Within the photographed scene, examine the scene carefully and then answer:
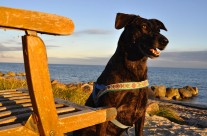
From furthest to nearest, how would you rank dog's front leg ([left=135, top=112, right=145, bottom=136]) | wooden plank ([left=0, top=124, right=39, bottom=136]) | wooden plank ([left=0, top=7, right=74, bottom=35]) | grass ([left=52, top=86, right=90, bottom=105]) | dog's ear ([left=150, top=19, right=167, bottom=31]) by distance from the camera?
grass ([left=52, top=86, right=90, bottom=105]) → dog's ear ([left=150, top=19, right=167, bottom=31]) → dog's front leg ([left=135, top=112, right=145, bottom=136]) → wooden plank ([left=0, top=124, right=39, bottom=136]) → wooden plank ([left=0, top=7, right=74, bottom=35])

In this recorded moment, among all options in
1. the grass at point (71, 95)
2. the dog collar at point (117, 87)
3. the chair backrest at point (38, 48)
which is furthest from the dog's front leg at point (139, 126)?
the grass at point (71, 95)

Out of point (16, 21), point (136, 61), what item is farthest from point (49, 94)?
point (136, 61)

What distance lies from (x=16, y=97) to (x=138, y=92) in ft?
5.13

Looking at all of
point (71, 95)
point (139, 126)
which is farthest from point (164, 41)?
point (71, 95)

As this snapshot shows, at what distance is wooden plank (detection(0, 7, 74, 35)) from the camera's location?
2118 mm

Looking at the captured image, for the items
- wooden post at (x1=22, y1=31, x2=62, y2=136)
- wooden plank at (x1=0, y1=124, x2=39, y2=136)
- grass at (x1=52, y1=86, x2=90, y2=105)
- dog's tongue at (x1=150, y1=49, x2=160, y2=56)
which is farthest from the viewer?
grass at (x1=52, y1=86, x2=90, y2=105)

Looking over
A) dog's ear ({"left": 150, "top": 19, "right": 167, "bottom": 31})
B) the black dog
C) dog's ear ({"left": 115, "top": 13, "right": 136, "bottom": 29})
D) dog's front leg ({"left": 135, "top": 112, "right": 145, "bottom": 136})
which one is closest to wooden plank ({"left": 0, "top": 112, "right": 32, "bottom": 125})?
the black dog

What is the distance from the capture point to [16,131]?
2430 mm

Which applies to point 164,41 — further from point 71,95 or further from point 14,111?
point 71,95

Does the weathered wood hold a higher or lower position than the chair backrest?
lower

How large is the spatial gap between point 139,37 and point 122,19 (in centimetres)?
38

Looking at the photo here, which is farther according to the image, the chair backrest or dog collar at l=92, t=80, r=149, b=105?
dog collar at l=92, t=80, r=149, b=105

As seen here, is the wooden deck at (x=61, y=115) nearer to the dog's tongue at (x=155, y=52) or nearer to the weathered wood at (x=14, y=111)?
the weathered wood at (x=14, y=111)

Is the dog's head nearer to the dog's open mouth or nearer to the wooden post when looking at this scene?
the dog's open mouth
